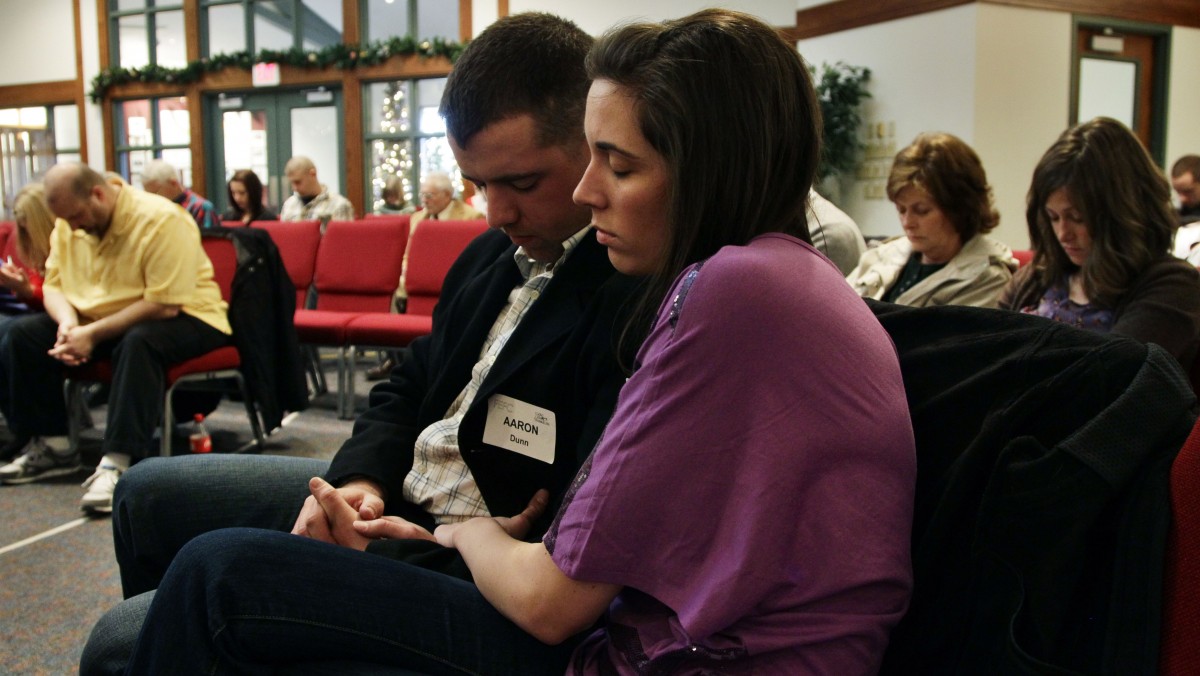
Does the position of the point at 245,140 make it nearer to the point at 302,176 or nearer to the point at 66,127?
the point at 66,127

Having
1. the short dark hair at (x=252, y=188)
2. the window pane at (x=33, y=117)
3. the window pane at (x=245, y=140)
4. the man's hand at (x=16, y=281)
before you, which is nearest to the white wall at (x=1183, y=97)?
the short dark hair at (x=252, y=188)

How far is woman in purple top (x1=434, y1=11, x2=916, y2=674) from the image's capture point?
2.52 ft

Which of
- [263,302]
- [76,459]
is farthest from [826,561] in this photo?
[76,459]

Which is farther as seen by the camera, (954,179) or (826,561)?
(954,179)

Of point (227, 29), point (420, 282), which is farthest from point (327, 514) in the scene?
point (227, 29)

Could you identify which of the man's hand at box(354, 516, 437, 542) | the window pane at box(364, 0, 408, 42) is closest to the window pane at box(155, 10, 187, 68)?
the window pane at box(364, 0, 408, 42)

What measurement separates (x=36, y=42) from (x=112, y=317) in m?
9.83

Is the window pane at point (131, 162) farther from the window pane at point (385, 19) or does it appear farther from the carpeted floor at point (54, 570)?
the carpeted floor at point (54, 570)

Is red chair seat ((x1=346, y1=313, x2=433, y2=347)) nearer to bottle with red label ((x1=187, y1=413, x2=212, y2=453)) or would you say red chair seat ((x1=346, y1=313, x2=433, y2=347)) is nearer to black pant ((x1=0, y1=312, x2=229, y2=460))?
black pant ((x1=0, y1=312, x2=229, y2=460))

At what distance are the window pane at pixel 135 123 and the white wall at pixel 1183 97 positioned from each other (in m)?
10.3

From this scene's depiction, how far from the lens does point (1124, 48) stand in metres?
7.20

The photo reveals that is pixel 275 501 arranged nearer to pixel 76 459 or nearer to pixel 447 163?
pixel 76 459

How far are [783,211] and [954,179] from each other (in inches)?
77.2

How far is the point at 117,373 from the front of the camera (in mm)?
3572
